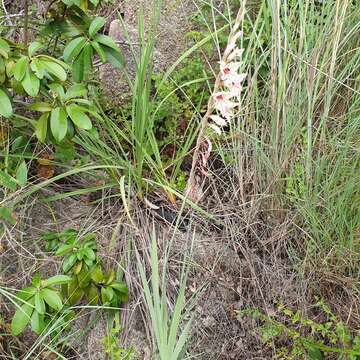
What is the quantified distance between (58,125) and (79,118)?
6 cm

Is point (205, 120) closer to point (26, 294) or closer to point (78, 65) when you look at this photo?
point (78, 65)

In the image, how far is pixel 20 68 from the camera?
1741 millimetres

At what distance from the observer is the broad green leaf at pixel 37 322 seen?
66.9 inches

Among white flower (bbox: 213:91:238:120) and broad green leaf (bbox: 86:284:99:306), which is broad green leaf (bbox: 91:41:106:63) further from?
broad green leaf (bbox: 86:284:99:306)

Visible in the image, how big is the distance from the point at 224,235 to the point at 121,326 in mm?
448

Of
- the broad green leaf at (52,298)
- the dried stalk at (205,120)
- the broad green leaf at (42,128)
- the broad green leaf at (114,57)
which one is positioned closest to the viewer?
the dried stalk at (205,120)

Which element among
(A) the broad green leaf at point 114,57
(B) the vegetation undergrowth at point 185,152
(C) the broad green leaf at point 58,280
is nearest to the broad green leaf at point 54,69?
(B) the vegetation undergrowth at point 185,152

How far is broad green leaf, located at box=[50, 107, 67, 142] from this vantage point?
1772 millimetres

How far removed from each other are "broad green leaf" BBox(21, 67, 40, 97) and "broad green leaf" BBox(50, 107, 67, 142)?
89mm

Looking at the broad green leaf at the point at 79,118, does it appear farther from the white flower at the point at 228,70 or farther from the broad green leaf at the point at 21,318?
the broad green leaf at the point at 21,318

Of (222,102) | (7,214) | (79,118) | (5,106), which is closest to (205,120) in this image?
(222,102)

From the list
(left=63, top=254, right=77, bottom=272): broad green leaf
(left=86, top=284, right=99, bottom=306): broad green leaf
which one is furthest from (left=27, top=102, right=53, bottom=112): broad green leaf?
(left=86, top=284, right=99, bottom=306): broad green leaf

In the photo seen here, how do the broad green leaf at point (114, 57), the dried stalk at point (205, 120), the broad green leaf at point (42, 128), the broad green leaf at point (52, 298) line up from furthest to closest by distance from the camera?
the broad green leaf at point (114, 57) → the broad green leaf at point (42, 128) → the broad green leaf at point (52, 298) → the dried stalk at point (205, 120)

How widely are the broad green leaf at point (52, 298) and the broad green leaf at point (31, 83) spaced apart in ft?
1.80
